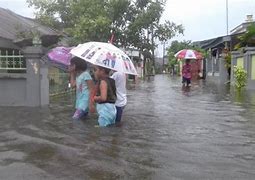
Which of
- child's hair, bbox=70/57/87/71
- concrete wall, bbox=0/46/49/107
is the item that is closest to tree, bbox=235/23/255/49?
concrete wall, bbox=0/46/49/107

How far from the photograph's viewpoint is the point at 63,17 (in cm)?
3566

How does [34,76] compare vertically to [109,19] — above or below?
below

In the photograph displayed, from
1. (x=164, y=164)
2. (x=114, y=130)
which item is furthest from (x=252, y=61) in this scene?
(x=164, y=164)

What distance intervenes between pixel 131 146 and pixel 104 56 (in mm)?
2083

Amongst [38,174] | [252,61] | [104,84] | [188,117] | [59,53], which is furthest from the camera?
[252,61]

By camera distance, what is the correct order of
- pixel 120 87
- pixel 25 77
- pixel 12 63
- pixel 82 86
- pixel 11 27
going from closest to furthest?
pixel 120 87 → pixel 82 86 → pixel 25 77 → pixel 12 63 → pixel 11 27

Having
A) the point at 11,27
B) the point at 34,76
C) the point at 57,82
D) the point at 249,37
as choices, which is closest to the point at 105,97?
the point at 34,76

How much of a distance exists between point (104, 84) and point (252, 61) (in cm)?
1460

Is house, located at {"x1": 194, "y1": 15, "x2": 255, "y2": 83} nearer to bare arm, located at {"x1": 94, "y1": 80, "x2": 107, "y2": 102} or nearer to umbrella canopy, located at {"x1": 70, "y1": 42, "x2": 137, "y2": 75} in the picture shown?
umbrella canopy, located at {"x1": 70, "y1": 42, "x2": 137, "y2": 75}

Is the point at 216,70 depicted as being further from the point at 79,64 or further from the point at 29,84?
Result: the point at 79,64

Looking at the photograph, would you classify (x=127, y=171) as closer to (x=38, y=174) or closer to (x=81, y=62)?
(x=38, y=174)

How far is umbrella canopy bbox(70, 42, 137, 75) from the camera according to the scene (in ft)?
29.2

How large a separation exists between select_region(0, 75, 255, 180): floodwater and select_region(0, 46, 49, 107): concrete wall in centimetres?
104

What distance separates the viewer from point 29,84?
13.2 m
